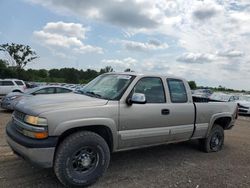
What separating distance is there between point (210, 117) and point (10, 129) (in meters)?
4.48

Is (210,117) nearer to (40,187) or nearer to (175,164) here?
(175,164)

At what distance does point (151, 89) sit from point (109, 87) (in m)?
0.87

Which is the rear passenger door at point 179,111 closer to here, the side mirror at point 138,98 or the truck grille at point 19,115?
the side mirror at point 138,98

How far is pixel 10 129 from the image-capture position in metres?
5.23

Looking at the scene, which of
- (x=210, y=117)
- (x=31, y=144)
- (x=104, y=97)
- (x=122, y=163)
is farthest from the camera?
(x=210, y=117)

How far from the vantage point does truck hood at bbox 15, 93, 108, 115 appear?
4723mm

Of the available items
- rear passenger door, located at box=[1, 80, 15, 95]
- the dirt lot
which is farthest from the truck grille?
rear passenger door, located at box=[1, 80, 15, 95]

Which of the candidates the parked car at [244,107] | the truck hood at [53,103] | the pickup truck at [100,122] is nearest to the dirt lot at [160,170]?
the pickup truck at [100,122]

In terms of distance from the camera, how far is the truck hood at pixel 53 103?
472 centimetres

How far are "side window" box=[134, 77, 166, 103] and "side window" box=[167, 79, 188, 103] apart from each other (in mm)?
259

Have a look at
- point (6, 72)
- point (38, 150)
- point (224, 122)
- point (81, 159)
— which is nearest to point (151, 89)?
point (81, 159)

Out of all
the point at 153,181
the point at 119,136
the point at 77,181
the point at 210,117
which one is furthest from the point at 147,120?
the point at 210,117

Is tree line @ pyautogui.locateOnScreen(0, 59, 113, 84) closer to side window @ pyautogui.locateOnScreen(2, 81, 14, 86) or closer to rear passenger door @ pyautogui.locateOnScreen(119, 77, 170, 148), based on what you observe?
side window @ pyautogui.locateOnScreen(2, 81, 14, 86)

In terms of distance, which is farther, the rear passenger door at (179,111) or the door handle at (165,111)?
the rear passenger door at (179,111)
